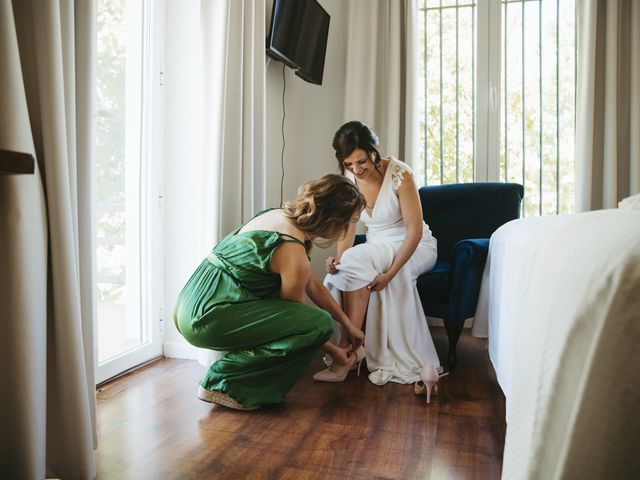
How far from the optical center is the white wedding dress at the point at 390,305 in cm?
259

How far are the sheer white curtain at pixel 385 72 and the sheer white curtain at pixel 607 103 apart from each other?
1.05 metres

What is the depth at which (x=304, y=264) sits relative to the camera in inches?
→ 81.0

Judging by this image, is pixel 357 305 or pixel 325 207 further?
pixel 357 305

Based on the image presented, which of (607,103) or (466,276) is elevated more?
(607,103)

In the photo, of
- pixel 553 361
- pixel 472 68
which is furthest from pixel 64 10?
pixel 472 68

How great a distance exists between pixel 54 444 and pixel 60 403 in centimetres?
11

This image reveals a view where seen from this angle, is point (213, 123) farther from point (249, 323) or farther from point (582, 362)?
point (582, 362)

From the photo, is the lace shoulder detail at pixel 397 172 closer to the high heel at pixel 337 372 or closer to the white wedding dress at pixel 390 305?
the white wedding dress at pixel 390 305

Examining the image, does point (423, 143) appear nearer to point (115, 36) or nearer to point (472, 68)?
point (472, 68)

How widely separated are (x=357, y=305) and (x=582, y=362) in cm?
169

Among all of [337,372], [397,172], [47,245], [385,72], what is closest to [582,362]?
[47,245]

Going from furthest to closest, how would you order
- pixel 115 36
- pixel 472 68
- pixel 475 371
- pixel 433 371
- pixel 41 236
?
pixel 472 68, pixel 475 371, pixel 115 36, pixel 433 371, pixel 41 236

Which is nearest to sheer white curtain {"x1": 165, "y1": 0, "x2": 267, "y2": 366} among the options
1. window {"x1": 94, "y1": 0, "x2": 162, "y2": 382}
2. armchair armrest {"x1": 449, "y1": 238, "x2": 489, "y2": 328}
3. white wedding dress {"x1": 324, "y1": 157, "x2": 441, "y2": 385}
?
window {"x1": 94, "y1": 0, "x2": 162, "y2": 382}

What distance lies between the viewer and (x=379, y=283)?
2633 mm
